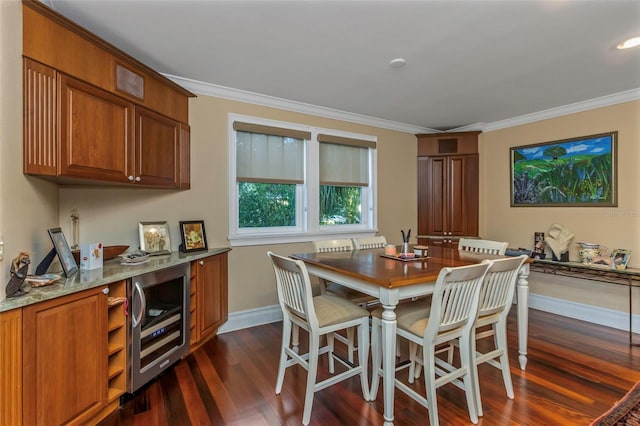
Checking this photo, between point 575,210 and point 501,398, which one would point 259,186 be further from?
point 575,210

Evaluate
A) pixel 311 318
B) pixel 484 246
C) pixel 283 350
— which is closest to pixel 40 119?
pixel 311 318

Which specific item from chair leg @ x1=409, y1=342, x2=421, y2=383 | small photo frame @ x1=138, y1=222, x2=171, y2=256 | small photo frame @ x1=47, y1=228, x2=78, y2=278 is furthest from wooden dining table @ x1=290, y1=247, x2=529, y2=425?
small photo frame @ x1=47, y1=228, x2=78, y2=278

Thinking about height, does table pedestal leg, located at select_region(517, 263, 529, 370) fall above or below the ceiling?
below

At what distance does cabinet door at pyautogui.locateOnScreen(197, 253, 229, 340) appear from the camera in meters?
2.69

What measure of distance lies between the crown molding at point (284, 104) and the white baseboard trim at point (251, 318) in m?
2.28

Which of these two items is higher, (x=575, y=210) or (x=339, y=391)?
(x=575, y=210)

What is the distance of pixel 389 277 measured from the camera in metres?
1.74

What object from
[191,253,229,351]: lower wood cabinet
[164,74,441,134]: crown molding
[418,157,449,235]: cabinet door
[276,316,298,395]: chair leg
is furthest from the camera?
[418,157,449,235]: cabinet door

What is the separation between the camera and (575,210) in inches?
143

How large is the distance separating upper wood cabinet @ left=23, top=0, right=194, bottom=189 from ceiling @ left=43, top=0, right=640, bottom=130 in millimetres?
234

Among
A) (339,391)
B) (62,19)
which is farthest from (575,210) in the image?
(62,19)

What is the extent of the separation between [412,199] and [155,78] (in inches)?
141

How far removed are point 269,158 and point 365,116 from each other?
1469 mm

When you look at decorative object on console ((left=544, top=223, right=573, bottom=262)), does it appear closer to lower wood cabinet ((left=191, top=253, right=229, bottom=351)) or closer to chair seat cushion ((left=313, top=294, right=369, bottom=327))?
chair seat cushion ((left=313, top=294, right=369, bottom=327))
